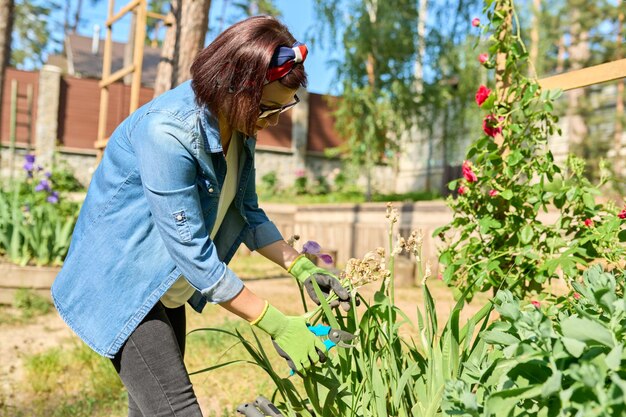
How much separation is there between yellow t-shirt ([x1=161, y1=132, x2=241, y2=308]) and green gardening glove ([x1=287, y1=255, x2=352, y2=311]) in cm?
27

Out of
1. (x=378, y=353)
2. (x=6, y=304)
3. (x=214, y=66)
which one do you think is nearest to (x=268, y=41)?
(x=214, y=66)

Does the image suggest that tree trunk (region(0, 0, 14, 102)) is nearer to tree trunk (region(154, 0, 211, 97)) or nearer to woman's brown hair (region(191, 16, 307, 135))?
tree trunk (region(154, 0, 211, 97))

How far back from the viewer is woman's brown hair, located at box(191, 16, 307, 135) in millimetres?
1513

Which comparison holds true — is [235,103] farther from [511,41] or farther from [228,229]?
[511,41]

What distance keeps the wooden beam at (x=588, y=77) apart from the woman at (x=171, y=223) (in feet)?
4.29

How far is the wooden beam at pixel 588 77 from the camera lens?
7.57 ft

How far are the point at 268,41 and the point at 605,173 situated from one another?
1592 mm

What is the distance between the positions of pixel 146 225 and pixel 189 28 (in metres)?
5.24

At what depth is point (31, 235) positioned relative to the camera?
556 cm

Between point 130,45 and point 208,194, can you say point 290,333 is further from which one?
point 130,45

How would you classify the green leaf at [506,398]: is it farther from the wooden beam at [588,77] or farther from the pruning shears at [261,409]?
the wooden beam at [588,77]

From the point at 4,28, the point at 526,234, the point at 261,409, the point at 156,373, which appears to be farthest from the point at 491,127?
the point at 4,28

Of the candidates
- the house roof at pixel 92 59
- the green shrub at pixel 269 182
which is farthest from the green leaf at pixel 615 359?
the house roof at pixel 92 59

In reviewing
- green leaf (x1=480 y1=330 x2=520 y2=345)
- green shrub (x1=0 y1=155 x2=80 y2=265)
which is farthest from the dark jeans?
green shrub (x1=0 y1=155 x2=80 y2=265)
